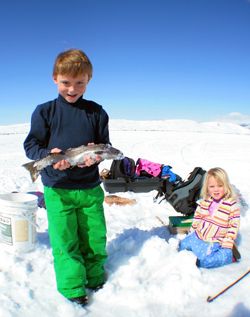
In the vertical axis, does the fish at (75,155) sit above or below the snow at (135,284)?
above

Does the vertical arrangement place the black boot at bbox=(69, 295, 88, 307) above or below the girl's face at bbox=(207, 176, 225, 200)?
below

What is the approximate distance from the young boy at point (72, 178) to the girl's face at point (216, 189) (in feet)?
5.28

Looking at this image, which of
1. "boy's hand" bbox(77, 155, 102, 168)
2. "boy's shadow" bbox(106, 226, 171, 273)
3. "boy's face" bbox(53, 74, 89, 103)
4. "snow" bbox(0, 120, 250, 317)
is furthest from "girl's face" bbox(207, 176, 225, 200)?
"boy's face" bbox(53, 74, 89, 103)

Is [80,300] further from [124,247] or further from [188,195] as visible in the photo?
[188,195]

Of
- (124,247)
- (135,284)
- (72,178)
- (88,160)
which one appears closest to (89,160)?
(88,160)

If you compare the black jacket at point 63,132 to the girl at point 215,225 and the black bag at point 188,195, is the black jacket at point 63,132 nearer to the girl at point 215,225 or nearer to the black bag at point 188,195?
the girl at point 215,225

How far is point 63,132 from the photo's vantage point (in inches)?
125

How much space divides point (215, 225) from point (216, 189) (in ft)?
1.49

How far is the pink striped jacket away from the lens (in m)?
4.02

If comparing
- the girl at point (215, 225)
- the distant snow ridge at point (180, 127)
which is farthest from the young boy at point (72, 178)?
the distant snow ridge at point (180, 127)

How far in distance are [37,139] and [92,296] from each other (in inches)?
64.1

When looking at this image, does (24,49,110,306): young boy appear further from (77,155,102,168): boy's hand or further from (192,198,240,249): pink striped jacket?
(192,198,240,249): pink striped jacket

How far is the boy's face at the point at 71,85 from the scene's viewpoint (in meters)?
3.03

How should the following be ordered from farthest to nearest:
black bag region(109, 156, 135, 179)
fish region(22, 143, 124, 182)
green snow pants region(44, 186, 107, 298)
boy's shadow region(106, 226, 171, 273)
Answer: black bag region(109, 156, 135, 179) → boy's shadow region(106, 226, 171, 273) → green snow pants region(44, 186, 107, 298) → fish region(22, 143, 124, 182)
